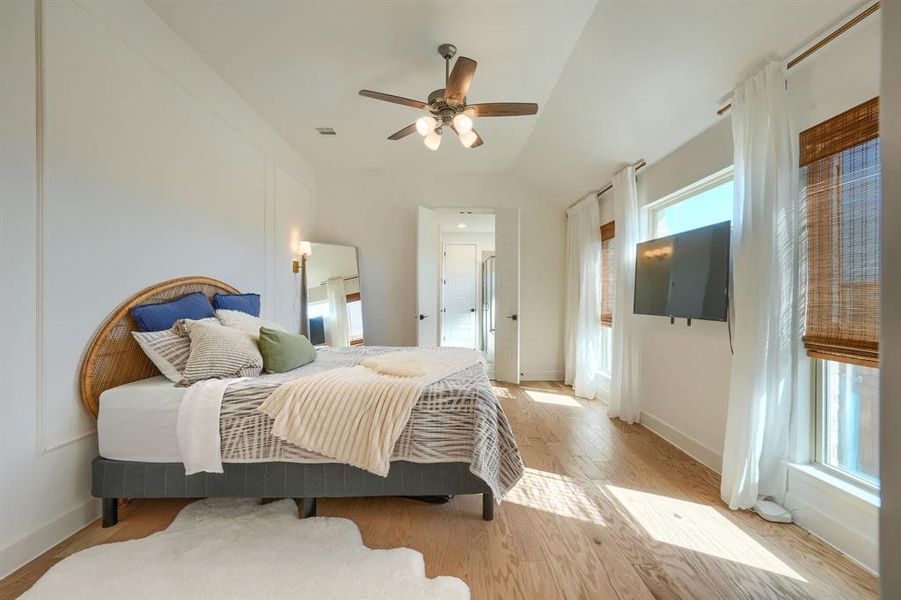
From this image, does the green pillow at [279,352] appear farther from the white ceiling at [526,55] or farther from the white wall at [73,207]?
the white ceiling at [526,55]

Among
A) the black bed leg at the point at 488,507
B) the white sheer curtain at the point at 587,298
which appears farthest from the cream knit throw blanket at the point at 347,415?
the white sheer curtain at the point at 587,298

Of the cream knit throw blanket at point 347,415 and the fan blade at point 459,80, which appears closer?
the cream knit throw blanket at point 347,415

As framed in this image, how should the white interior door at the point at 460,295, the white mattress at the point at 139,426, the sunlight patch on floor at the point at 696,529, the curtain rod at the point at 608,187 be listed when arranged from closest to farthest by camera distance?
1. the sunlight patch on floor at the point at 696,529
2. the white mattress at the point at 139,426
3. the curtain rod at the point at 608,187
4. the white interior door at the point at 460,295

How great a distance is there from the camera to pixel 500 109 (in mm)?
2324

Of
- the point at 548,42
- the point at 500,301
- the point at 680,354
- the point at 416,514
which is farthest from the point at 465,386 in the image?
the point at 500,301

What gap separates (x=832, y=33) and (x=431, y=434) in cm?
254

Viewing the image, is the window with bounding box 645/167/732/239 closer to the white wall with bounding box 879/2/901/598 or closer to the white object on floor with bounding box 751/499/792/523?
the white object on floor with bounding box 751/499/792/523

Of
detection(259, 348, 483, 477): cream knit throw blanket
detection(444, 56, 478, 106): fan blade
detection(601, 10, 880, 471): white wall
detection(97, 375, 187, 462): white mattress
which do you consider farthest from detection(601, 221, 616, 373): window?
detection(97, 375, 187, 462): white mattress

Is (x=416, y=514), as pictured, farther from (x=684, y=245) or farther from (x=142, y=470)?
(x=684, y=245)

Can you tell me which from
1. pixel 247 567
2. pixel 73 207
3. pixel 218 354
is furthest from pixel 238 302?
pixel 247 567

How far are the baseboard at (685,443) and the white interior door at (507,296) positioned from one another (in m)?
1.66

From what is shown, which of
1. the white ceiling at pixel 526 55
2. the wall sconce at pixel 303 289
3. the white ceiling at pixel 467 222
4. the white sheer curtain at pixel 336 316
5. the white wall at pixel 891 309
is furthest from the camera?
the white ceiling at pixel 467 222

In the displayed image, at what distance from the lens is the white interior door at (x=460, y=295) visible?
Result: 751 centimetres

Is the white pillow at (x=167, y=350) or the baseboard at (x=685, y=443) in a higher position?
the white pillow at (x=167, y=350)
